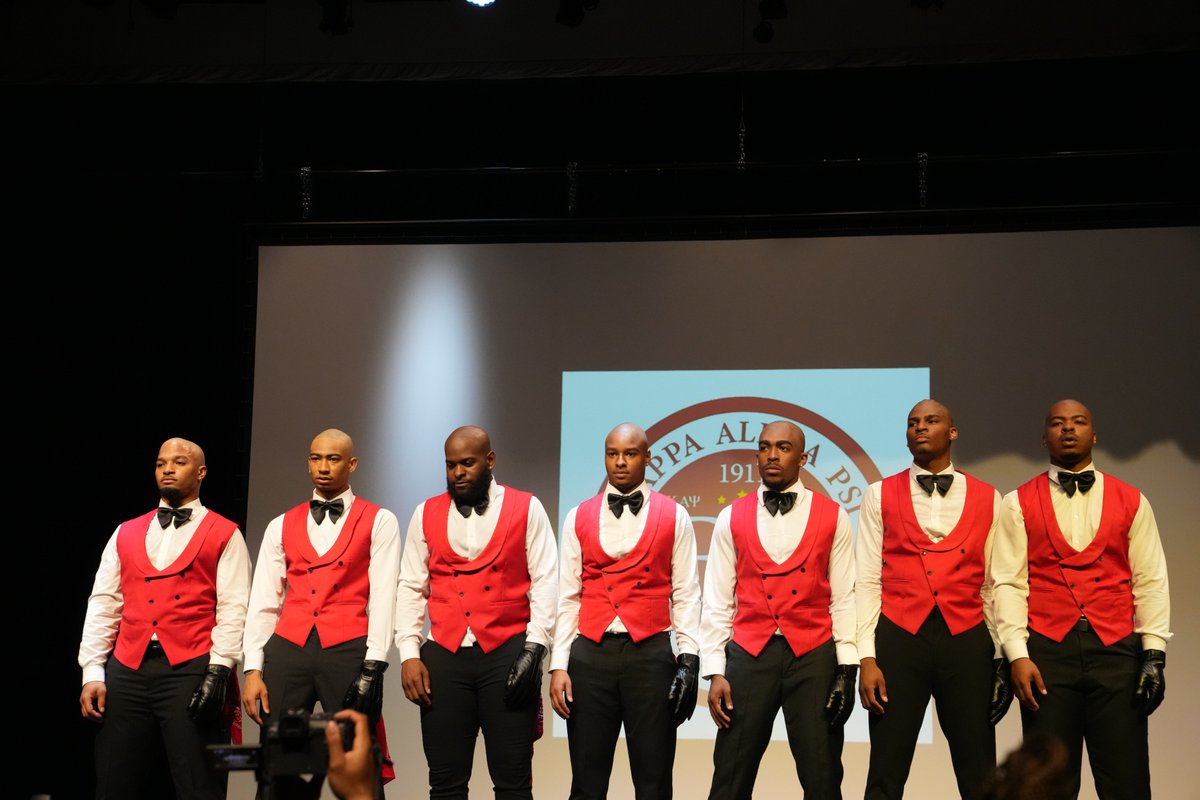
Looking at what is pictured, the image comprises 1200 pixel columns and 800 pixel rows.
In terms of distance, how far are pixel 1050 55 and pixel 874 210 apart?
100cm

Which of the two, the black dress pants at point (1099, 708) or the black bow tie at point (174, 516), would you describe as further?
the black bow tie at point (174, 516)

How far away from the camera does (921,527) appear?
4211 mm

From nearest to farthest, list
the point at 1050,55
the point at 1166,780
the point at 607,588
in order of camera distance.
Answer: the point at 607,588
the point at 1166,780
the point at 1050,55

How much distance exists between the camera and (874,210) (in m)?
5.75

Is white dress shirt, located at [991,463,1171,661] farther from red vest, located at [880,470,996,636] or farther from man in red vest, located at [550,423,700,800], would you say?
man in red vest, located at [550,423,700,800]

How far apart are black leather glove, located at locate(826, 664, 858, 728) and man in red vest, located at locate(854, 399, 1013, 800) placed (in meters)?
0.05

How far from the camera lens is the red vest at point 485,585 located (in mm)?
4262

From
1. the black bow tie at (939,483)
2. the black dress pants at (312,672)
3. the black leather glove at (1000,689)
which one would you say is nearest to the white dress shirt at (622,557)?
the black dress pants at (312,672)

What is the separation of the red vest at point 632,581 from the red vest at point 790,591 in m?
0.25

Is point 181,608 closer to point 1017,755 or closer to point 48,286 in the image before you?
point 48,286

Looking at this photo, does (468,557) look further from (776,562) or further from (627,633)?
(776,562)

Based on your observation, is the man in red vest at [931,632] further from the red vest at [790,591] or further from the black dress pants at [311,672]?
the black dress pants at [311,672]

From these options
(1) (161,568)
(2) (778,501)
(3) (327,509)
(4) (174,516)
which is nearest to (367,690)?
(3) (327,509)

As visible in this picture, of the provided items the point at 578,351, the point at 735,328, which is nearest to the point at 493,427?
the point at 578,351
